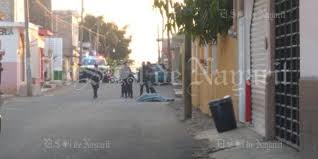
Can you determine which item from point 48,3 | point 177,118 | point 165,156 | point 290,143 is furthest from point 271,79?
point 48,3

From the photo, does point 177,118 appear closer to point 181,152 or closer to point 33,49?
point 181,152

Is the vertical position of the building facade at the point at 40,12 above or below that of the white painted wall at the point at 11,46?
above

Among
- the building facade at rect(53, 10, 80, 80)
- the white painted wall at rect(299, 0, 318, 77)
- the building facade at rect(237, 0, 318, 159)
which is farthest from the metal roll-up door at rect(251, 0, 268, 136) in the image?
the building facade at rect(53, 10, 80, 80)

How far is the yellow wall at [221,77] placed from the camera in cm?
1758

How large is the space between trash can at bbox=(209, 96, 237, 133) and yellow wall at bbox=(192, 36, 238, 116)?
158cm

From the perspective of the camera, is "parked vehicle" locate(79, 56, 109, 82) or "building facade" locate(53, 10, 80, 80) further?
"building facade" locate(53, 10, 80, 80)

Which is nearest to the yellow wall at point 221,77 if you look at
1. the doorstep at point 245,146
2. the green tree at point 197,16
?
the green tree at point 197,16

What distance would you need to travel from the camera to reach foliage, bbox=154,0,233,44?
58.5ft

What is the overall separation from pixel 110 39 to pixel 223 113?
92956 millimetres

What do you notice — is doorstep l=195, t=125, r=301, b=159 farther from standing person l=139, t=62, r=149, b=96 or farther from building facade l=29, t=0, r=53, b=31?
building facade l=29, t=0, r=53, b=31

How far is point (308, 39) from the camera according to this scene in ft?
33.4

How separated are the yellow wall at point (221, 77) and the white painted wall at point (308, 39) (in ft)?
22.3

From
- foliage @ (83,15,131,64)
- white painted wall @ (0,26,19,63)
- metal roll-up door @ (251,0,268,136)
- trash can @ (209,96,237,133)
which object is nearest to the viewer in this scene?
metal roll-up door @ (251,0,268,136)

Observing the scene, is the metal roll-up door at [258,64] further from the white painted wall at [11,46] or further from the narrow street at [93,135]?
the white painted wall at [11,46]
